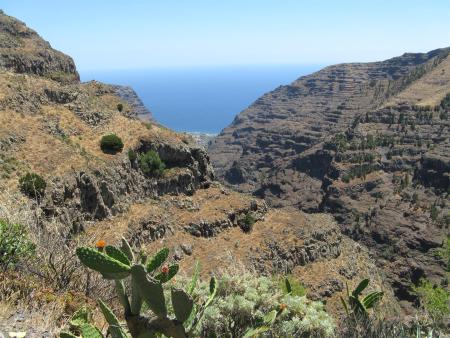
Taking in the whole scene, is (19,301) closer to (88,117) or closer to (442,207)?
(88,117)

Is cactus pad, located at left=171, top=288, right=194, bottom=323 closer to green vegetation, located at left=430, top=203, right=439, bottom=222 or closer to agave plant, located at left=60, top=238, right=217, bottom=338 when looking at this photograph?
agave plant, located at left=60, top=238, right=217, bottom=338

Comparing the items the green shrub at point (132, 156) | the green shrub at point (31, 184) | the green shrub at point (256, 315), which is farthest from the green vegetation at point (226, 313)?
the green shrub at point (132, 156)

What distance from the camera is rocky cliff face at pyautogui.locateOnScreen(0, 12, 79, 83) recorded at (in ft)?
209

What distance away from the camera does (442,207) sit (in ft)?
338

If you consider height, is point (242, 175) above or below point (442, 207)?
below

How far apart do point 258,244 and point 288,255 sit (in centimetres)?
333

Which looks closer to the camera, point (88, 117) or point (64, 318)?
point (64, 318)

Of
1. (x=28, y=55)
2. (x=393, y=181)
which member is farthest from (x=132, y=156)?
(x=393, y=181)

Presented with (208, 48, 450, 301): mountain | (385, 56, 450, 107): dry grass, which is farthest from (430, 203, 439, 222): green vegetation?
(385, 56, 450, 107): dry grass

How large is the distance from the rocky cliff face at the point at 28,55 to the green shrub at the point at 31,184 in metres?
29.8

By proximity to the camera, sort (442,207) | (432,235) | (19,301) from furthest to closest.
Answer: (442,207) → (432,235) → (19,301)

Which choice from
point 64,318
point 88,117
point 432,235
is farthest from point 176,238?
point 432,235

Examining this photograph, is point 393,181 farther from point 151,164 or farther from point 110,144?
point 110,144

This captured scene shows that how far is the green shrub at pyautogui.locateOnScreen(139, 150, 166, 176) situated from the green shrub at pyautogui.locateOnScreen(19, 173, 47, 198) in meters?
12.9
